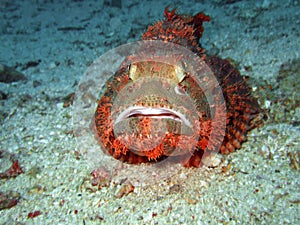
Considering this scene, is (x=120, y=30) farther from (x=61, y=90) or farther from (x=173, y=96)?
(x=173, y=96)

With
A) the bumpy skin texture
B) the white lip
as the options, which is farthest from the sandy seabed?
the white lip

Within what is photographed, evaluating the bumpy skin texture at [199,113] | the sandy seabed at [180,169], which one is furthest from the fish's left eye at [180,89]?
the sandy seabed at [180,169]

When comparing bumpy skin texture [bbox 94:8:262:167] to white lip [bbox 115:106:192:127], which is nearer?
white lip [bbox 115:106:192:127]

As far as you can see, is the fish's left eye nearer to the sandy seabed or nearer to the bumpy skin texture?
the bumpy skin texture

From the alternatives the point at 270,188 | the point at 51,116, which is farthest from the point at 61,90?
the point at 270,188

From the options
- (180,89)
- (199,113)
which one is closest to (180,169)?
(199,113)

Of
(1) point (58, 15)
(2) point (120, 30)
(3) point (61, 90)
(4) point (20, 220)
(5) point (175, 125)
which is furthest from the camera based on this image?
(1) point (58, 15)

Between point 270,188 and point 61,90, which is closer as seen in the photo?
point 270,188

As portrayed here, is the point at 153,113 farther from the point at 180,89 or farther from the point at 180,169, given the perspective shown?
the point at 180,169
